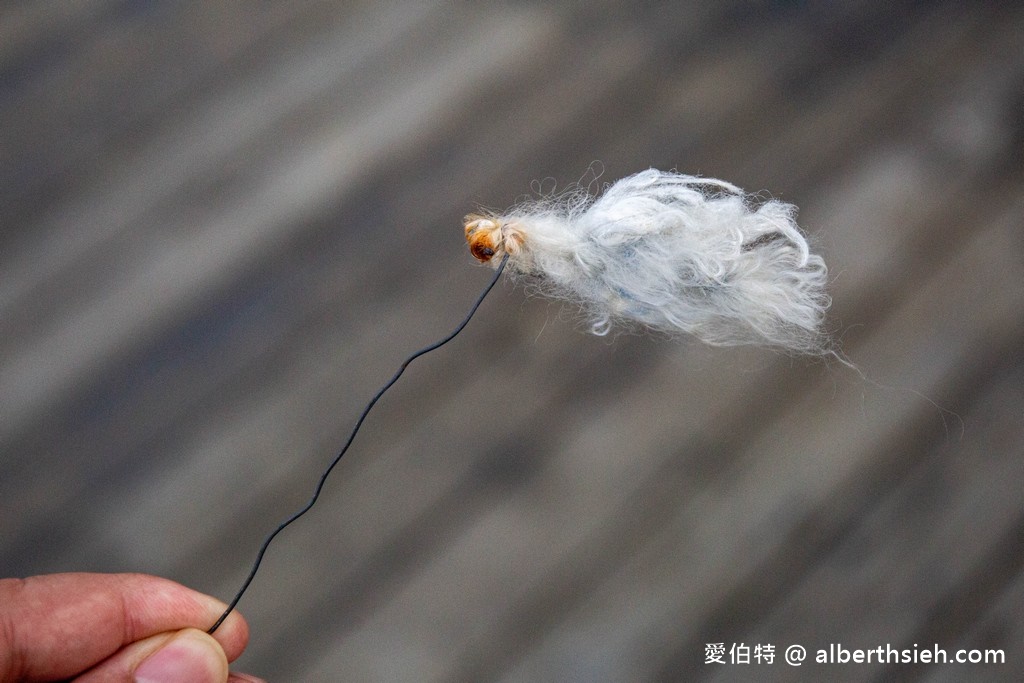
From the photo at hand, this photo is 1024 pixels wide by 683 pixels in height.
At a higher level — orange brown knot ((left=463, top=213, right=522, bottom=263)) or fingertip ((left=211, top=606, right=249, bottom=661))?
orange brown knot ((left=463, top=213, right=522, bottom=263))

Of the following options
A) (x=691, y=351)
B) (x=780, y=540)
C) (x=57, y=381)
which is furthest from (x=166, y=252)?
(x=780, y=540)

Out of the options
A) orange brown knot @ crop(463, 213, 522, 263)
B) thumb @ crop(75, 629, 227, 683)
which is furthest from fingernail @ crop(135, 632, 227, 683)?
orange brown knot @ crop(463, 213, 522, 263)

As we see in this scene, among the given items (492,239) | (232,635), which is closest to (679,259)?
(492,239)

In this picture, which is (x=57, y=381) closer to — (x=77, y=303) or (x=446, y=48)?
(x=77, y=303)

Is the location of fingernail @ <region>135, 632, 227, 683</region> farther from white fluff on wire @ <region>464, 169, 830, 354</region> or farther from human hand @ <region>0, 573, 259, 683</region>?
white fluff on wire @ <region>464, 169, 830, 354</region>

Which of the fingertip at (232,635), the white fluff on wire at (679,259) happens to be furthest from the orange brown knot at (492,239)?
the fingertip at (232,635)

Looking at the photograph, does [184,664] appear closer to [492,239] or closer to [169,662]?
[169,662]

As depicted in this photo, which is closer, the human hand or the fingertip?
the human hand
